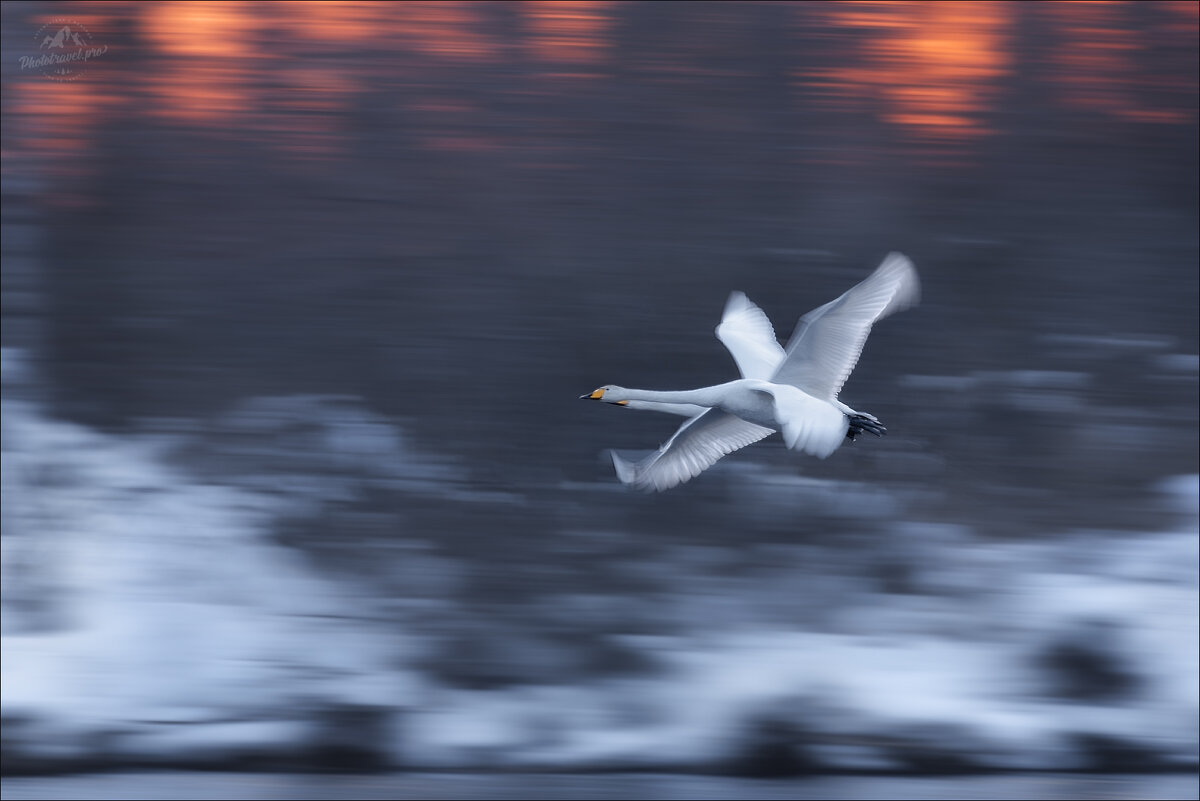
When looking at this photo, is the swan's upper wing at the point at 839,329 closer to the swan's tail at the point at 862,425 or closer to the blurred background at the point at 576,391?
the swan's tail at the point at 862,425

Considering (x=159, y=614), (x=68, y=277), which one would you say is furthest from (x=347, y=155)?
(x=159, y=614)

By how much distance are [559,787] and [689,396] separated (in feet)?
8.12

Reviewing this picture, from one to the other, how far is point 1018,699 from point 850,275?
1.97 metres

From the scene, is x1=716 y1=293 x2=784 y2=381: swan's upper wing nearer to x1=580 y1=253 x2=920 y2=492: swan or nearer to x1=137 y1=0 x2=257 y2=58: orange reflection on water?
x1=580 y1=253 x2=920 y2=492: swan

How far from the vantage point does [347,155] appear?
22.4 ft

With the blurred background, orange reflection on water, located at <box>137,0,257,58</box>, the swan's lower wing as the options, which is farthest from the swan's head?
orange reflection on water, located at <box>137,0,257,58</box>

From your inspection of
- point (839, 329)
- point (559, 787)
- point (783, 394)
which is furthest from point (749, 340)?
point (559, 787)

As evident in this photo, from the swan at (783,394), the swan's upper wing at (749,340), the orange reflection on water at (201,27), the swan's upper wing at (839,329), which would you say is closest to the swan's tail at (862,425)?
the swan at (783,394)

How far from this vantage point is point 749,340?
450 centimetres

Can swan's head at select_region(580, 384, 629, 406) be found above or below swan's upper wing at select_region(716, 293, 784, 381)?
below

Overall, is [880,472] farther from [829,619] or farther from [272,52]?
[272,52]

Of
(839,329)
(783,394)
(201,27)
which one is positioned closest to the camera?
(783,394)

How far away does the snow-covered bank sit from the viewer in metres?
6.05

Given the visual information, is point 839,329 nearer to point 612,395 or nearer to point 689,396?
point 689,396
